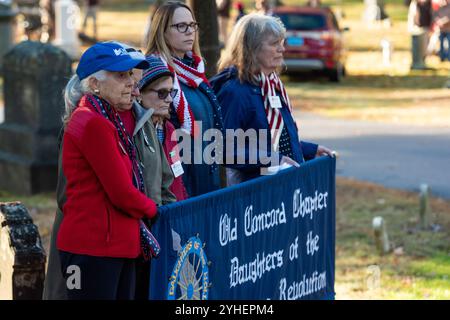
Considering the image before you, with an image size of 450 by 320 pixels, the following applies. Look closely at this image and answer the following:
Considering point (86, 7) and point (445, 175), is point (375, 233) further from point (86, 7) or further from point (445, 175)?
point (86, 7)

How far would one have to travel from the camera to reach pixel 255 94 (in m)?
6.82

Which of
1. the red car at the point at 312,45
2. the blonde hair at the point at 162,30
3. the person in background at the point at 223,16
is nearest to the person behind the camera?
the blonde hair at the point at 162,30

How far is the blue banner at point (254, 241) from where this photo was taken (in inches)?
219

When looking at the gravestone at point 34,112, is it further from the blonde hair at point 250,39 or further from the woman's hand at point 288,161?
the woman's hand at point 288,161

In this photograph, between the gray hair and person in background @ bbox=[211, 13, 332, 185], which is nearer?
the gray hair

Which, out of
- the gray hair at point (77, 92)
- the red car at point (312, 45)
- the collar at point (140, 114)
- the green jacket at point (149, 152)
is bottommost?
the red car at point (312, 45)

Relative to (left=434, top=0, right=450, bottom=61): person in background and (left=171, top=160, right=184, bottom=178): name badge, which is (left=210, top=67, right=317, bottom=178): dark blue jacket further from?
(left=434, top=0, right=450, bottom=61): person in background

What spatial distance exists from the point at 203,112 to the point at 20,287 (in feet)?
4.83

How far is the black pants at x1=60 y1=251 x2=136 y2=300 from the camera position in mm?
5145

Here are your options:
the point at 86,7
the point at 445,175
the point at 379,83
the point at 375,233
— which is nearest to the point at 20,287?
the point at 375,233

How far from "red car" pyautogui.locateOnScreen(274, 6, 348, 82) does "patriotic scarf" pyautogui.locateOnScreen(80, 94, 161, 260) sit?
18870 mm

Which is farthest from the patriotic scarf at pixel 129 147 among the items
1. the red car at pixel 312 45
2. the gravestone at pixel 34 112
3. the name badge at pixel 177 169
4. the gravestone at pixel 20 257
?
the red car at pixel 312 45

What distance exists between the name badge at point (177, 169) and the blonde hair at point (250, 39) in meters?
1.04

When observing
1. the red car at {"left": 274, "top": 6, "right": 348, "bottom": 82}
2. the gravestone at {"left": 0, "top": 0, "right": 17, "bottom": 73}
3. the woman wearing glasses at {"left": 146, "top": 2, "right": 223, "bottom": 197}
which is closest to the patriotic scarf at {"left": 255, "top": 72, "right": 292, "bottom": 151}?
the woman wearing glasses at {"left": 146, "top": 2, "right": 223, "bottom": 197}
